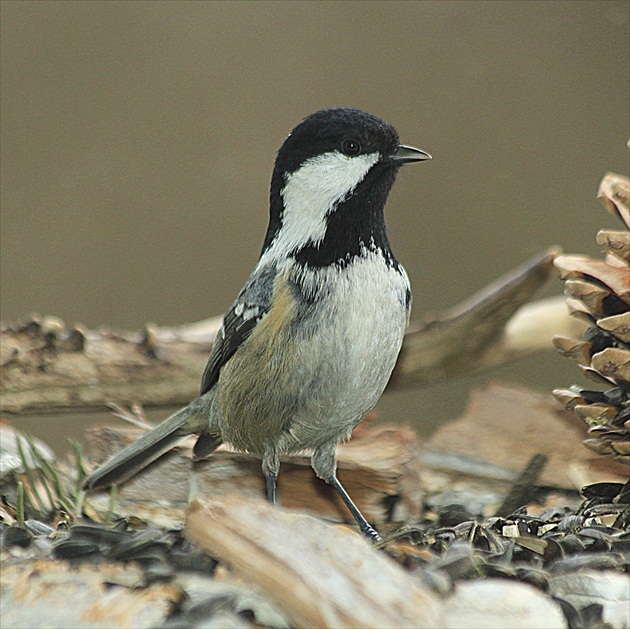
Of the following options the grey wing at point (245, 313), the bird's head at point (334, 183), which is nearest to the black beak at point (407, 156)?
the bird's head at point (334, 183)

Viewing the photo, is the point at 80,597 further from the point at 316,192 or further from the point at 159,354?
the point at 159,354

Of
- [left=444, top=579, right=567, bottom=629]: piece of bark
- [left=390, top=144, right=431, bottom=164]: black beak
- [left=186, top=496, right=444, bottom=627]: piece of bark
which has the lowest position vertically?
[left=444, top=579, right=567, bottom=629]: piece of bark

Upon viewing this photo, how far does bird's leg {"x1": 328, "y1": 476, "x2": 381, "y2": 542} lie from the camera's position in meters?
1.03

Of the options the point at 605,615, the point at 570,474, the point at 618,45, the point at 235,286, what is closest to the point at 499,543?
the point at 605,615

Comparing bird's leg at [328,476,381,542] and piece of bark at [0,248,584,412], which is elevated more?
piece of bark at [0,248,584,412]

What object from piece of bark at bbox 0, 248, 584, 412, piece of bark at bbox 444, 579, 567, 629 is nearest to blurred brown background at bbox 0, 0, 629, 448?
piece of bark at bbox 0, 248, 584, 412

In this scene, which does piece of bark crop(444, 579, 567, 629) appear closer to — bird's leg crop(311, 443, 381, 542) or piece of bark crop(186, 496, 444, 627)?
piece of bark crop(186, 496, 444, 627)

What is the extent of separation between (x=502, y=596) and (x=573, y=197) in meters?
1.65

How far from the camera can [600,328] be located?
37.1 inches

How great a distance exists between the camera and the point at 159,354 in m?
1.35

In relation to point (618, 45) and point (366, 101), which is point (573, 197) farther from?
point (366, 101)

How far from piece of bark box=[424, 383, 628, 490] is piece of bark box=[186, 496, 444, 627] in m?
0.65

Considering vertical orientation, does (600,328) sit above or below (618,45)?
below

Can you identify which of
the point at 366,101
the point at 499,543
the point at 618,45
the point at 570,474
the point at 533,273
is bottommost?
the point at 570,474
